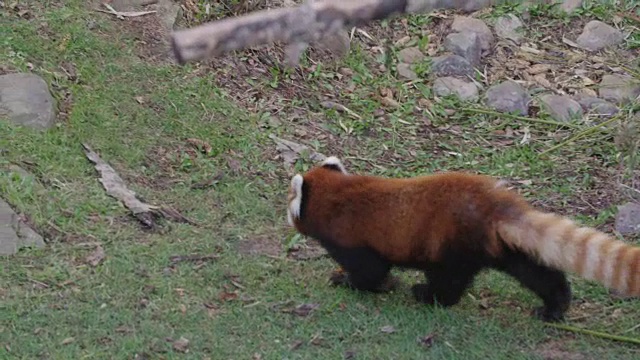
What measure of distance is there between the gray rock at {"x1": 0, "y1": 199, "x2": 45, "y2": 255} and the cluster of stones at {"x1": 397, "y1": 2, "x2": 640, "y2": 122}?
136 inches

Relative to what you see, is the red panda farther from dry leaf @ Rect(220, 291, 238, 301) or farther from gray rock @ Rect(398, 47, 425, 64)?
gray rock @ Rect(398, 47, 425, 64)

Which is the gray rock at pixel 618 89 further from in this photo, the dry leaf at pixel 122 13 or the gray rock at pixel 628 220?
the dry leaf at pixel 122 13

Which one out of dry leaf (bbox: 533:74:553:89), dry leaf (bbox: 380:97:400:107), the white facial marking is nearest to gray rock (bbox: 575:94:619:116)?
dry leaf (bbox: 533:74:553:89)

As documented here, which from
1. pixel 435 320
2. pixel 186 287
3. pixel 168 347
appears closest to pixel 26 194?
pixel 186 287

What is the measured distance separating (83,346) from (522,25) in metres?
5.25

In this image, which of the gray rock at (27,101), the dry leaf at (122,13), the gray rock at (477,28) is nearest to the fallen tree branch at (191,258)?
the gray rock at (27,101)

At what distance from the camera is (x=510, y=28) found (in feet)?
26.5

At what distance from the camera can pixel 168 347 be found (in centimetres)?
420

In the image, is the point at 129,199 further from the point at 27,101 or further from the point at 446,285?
the point at 446,285

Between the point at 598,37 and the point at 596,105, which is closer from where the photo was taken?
the point at 596,105

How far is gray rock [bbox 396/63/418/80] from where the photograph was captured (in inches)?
292

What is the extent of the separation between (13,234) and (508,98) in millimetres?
3915

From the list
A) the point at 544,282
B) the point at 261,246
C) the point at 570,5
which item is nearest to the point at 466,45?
the point at 570,5

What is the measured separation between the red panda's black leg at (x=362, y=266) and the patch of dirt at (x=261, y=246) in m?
0.59
